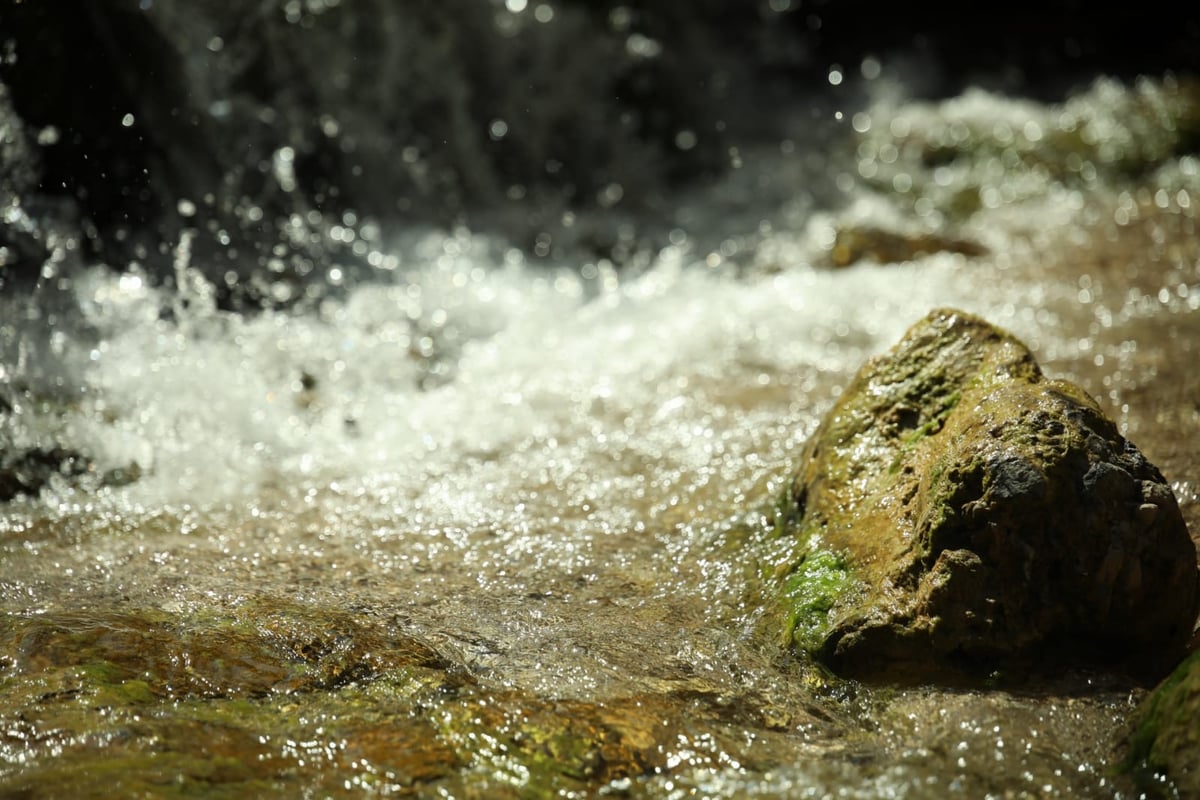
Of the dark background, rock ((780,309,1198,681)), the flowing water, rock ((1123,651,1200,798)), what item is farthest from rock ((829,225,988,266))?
rock ((1123,651,1200,798))

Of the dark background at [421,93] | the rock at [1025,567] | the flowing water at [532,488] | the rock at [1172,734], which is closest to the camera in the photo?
the rock at [1172,734]

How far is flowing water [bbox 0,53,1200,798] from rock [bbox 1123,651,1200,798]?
7 cm

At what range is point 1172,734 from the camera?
209 centimetres

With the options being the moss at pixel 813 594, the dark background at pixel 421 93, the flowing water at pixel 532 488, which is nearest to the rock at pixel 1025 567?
the moss at pixel 813 594

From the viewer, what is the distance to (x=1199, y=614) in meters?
2.60

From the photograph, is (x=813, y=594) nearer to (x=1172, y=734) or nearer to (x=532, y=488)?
(x=1172, y=734)

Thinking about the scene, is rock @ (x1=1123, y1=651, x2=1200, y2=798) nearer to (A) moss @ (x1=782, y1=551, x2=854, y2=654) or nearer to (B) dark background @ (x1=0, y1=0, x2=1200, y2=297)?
(A) moss @ (x1=782, y1=551, x2=854, y2=654)

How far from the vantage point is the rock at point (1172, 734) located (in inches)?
80.4

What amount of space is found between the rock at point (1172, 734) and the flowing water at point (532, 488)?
67 millimetres

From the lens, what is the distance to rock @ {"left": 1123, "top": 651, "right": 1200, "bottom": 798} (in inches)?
80.4

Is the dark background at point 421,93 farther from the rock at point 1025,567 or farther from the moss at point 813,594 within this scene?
the rock at point 1025,567

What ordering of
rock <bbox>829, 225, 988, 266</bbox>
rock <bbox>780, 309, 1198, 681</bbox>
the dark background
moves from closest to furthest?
rock <bbox>780, 309, 1198, 681</bbox> < the dark background < rock <bbox>829, 225, 988, 266</bbox>

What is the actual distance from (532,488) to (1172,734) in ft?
7.67

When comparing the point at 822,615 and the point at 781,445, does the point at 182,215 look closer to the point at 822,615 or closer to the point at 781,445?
the point at 781,445
